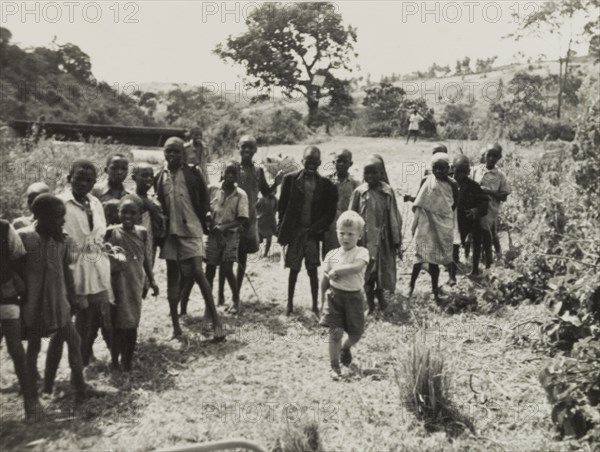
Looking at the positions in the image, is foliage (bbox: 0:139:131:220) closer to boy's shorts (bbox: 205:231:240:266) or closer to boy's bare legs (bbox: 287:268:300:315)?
boy's shorts (bbox: 205:231:240:266)

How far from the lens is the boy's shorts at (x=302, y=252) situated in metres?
5.98

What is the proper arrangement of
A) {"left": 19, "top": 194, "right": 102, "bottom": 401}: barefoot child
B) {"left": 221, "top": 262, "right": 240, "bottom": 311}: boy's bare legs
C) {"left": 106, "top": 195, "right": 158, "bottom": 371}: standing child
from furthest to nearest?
{"left": 221, "top": 262, "right": 240, "bottom": 311}: boy's bare legs → {"left": 106, "top": 195, "right": 158, "bottom": 371}: standing child → {"left": 19, "top": 194, "right": 102, "bottom": 401}: barefoot child

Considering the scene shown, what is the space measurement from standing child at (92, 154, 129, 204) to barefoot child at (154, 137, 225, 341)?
43cm

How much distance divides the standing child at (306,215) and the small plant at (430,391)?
7.39ft

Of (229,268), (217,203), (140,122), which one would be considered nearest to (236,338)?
(229,268)

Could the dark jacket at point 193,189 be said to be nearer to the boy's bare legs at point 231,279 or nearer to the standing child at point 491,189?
the boy's bare legs at point 231,279

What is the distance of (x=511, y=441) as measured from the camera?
348 cm

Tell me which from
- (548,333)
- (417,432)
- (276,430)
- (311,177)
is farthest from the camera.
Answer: (311,177)

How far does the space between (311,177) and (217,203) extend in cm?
104

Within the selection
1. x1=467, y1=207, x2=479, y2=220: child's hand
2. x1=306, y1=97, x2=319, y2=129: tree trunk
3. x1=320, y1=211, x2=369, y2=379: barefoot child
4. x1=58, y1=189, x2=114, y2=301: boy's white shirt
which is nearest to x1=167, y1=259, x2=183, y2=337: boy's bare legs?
x1=58, y1=189, x2=114, y2=301: boy's white shirt

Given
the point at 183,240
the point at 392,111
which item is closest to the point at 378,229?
the point at 183,240

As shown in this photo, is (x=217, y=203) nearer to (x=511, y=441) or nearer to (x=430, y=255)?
(x=430, y=255)

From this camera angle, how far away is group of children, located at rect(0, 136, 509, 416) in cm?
377

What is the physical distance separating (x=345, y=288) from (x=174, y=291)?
5.95 feet
